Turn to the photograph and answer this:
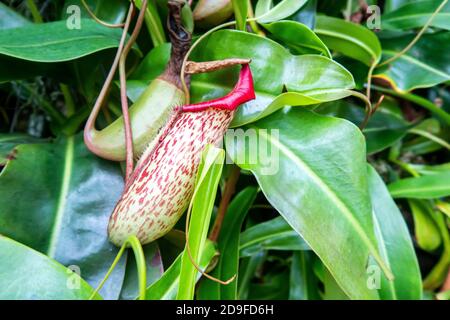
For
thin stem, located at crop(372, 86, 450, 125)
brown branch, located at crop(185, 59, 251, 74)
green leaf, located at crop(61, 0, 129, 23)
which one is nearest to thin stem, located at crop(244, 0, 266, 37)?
brown branch, located at crop(185, 59, 251, 74)

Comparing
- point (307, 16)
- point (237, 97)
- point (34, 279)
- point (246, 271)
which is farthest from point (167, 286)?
point (307, 16)

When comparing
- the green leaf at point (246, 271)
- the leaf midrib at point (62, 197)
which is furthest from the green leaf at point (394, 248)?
the leaf midrib at point (62, 197)

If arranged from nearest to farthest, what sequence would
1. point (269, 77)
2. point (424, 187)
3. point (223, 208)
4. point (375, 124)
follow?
1. point (269, 77)
2. point (223, 208)
3. point (424, 187)
4. point (375, 124)

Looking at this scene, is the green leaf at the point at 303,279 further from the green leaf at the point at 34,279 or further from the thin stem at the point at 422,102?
the green leaf at the point at 34,279

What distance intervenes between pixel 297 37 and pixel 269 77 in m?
0.08

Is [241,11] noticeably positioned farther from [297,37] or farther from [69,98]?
[69,98]

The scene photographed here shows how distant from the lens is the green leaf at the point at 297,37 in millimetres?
577

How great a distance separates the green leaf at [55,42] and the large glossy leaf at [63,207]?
13 centimetres

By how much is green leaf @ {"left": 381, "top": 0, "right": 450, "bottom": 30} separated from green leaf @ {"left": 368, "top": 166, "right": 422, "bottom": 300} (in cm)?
37

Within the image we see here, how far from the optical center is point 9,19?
2.39ft

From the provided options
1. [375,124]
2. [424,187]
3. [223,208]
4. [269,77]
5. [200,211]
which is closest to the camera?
[200,211]

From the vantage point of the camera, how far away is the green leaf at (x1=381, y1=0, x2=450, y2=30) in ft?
2.70
